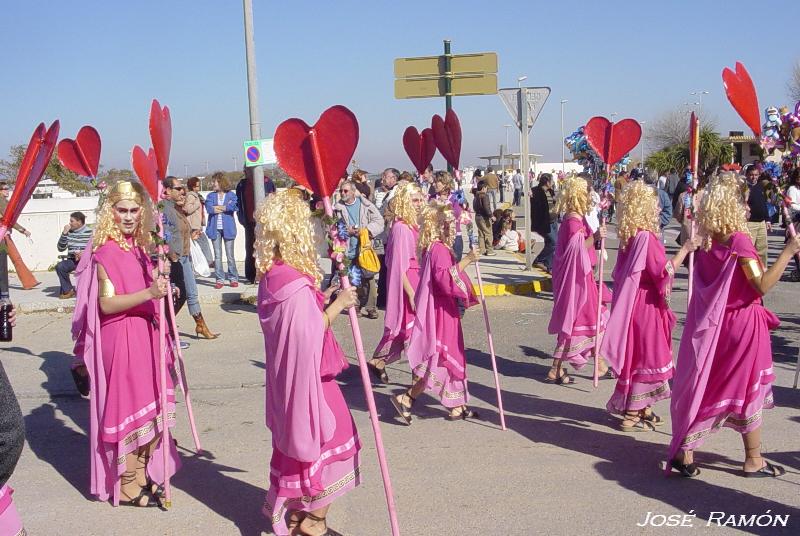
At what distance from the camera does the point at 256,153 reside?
41.7 feet

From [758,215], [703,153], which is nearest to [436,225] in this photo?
[758,215]

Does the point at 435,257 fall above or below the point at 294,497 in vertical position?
above

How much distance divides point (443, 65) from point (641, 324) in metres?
7.72

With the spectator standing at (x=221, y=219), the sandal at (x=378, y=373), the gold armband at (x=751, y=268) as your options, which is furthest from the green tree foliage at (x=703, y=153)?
the gold armband at (x=751, y=268)

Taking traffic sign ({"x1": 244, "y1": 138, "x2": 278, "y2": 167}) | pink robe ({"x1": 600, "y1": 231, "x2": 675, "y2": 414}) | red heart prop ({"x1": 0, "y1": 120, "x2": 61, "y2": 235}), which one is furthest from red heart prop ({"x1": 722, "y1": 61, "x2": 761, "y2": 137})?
traffic sign ({"x1": 244, "y1": 138, "x2": 278, "y2": 167})

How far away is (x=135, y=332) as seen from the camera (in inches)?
195

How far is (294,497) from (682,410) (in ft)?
7.87

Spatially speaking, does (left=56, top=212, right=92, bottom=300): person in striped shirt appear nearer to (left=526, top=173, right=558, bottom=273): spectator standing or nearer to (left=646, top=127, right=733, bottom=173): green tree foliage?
(left=526, top=173, right=558, bottom=273): spectator standing

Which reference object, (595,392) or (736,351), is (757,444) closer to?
(736,351)

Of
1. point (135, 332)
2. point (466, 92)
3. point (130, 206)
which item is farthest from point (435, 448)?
point (466, 92)

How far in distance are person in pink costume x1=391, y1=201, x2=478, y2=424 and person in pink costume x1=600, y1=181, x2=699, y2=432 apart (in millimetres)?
1127

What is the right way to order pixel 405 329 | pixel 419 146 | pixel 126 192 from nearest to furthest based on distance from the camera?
pixel 126 192, pixel 405 329, pixel 419 146

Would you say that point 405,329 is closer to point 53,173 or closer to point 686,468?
point 686,468

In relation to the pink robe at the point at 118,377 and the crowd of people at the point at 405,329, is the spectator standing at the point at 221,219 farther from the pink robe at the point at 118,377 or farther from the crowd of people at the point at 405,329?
the pink robe at the point at 118,377
